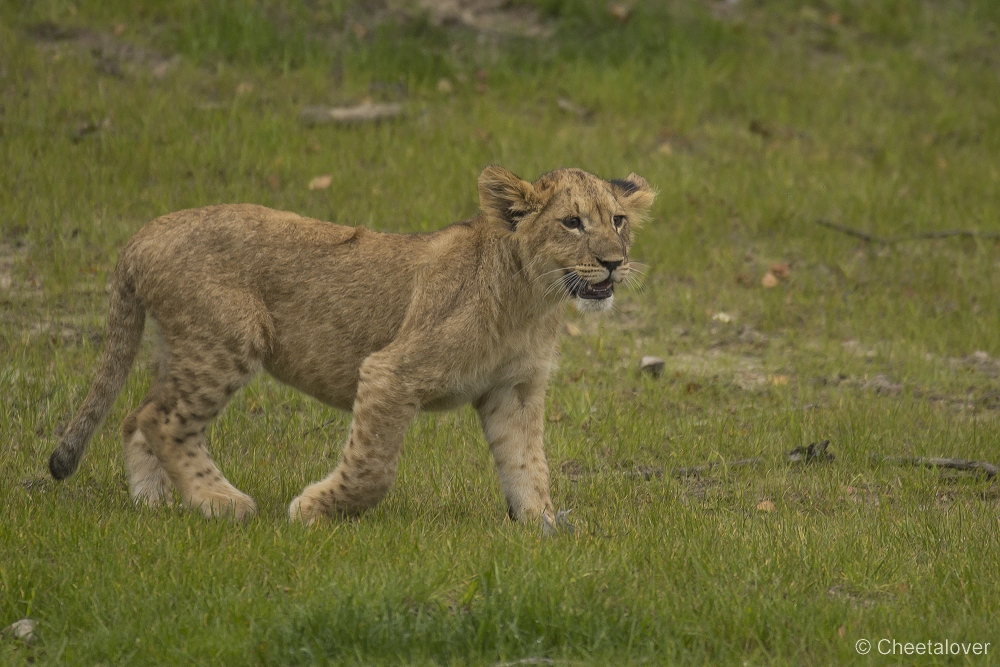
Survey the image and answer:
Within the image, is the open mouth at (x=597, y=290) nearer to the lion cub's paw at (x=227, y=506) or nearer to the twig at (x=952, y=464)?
the lion cub's paw at (x=227, y=506)

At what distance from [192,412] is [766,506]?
2.96m

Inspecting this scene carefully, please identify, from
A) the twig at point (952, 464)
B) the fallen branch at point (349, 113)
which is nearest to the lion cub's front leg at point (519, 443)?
the twig at point (952, 464)

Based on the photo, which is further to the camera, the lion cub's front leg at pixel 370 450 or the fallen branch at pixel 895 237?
the fallen branch at pixel 895 237

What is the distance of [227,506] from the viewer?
19.0 ft

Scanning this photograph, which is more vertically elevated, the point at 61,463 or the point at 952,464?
the point at 61,463

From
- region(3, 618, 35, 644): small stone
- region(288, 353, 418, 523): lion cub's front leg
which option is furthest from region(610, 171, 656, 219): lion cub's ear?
region(3, 618, 35, 644): small stone

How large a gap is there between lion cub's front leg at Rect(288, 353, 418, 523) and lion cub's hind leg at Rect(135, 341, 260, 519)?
393 mm

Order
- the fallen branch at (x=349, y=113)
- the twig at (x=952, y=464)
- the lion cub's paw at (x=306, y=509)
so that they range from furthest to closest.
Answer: the fallen branch at (x=349, y=113) < the twig at (x=952, y=464) < the lion cub's paw at (x=306, y=509)

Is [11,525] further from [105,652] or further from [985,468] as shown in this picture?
[985,468]

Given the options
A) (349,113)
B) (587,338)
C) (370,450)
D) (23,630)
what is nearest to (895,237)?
(587,338)

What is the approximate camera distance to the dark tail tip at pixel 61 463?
5.98m

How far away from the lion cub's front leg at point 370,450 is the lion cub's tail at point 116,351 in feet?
3.91

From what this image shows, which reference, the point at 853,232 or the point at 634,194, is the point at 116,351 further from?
the point at 853,232

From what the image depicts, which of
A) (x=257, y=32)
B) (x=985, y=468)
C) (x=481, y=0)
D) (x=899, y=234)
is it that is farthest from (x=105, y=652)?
(x=481, y=0)
